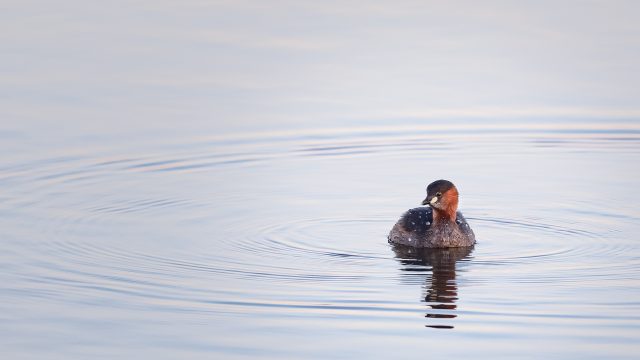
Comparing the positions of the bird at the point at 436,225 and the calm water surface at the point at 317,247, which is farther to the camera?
the bird at the point at 436,225

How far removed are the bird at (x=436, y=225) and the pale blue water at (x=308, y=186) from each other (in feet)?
0.86

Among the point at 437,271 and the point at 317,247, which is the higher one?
the point at 317,247

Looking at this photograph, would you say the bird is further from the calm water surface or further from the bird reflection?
the calm water surface

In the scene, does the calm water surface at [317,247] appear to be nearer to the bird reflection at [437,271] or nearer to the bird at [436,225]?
the bird reflection at [437,271]

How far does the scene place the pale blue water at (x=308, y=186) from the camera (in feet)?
44.1

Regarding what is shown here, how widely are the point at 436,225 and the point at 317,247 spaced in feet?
5.42

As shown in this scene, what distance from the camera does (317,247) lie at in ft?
53.9

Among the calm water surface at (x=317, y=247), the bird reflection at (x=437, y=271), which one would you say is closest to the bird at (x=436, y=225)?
the bird reflection at (x=437, y=271)

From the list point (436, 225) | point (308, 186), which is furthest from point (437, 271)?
point (308, 186)

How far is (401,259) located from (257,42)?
11.6 m

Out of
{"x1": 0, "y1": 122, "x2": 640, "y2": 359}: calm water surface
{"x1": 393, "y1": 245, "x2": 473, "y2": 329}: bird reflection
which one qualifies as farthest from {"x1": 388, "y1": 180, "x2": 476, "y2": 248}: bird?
{"x1": 0, "y1": 122, "x2": 640, "y2": 359}: calm water surface

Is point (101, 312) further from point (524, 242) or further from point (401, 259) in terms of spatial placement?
point (524, 242)

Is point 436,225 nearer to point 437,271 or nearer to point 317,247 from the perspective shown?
point 437,271

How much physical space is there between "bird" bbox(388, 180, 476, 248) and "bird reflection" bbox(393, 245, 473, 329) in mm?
91
